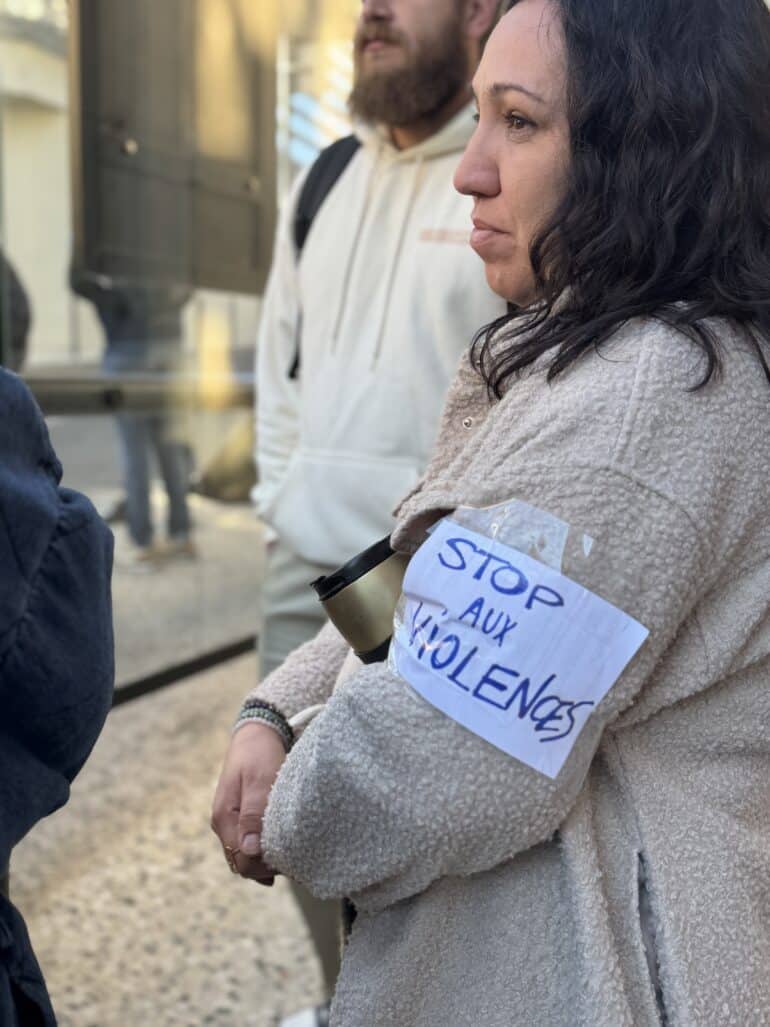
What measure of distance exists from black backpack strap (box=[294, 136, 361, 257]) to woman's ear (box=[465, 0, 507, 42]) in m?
0.33

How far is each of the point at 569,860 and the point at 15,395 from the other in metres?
0.57

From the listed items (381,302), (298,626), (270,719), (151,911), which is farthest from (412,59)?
(151,911)

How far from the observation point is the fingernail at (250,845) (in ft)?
3.82

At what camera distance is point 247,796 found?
4.00 ft

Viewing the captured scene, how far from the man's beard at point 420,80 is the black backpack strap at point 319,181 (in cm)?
18

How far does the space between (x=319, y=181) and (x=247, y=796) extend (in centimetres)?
147

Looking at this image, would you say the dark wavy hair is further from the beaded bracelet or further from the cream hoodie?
the cream hoodie

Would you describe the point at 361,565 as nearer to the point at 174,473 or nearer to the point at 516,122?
the point at 516,122

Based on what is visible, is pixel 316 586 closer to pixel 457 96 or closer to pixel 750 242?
pixel 750 242

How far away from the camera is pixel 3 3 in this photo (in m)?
3.21

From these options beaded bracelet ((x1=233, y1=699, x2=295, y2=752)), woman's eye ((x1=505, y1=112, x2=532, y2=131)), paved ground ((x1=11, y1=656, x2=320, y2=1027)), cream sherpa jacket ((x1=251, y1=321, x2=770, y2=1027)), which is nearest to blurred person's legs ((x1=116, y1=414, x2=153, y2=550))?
paved ground ((x1=11, y1=656, x2=320, y2=1027))

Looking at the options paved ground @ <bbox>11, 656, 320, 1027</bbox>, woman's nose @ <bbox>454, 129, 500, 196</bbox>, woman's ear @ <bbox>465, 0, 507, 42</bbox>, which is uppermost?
woman's ear @ <bbox>465, 0, 507, 42</bbox>

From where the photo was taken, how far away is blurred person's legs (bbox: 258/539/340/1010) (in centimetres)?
231

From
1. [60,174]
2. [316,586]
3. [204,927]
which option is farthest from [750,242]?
[60,174]
